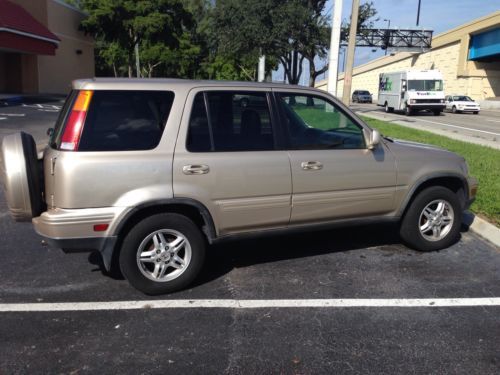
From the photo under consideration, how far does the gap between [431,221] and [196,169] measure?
107 inches

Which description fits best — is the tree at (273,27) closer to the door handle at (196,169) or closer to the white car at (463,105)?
the white car at (463,105)

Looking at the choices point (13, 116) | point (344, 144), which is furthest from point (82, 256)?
point (13, 116)

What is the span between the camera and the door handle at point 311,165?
438 centimetres

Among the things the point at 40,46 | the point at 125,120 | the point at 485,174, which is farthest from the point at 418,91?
the point at 125,120

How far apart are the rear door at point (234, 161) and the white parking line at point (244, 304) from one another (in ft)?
2.16

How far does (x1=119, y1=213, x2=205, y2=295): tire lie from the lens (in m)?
3.91

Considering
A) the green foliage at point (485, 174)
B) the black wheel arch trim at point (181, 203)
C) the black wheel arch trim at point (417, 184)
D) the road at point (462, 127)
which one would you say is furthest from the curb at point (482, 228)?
the road at point (462, 127)

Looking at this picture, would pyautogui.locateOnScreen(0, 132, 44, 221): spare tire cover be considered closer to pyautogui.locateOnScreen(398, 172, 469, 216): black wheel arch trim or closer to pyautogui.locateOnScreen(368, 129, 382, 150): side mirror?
pyautogui.locateOnScreen(368, 129, 382, 150): side mirror

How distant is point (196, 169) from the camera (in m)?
3.96

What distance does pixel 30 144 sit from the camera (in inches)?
154

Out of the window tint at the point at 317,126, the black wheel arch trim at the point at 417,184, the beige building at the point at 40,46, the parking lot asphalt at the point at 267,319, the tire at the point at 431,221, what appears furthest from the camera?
the beige building at the point at 40,46

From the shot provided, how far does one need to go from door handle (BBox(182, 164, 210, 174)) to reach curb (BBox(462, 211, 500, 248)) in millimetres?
3499

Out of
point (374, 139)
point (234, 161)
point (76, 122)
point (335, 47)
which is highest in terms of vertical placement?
point (335, 47)

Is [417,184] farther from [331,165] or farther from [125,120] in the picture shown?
[125,120]
